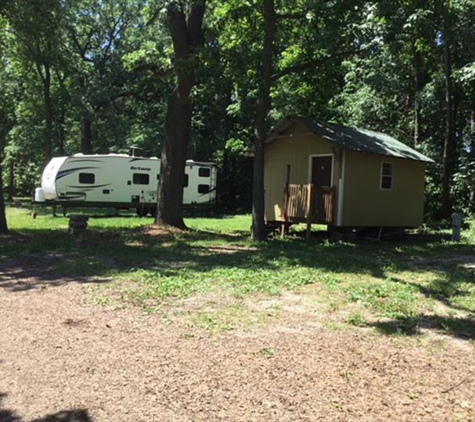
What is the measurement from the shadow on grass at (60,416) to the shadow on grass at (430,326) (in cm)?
306

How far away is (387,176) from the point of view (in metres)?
14.8

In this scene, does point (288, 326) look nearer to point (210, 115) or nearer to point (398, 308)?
point (398, 308)

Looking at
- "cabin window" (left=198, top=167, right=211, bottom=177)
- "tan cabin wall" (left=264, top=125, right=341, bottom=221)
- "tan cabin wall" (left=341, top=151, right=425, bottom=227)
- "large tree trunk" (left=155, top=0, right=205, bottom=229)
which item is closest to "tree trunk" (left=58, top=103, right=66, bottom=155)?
"cabin window" (left=198, top=167, right=211, bottom=177)

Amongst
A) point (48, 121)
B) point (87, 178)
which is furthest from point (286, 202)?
point (48, 121)

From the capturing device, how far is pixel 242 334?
16.4 ft

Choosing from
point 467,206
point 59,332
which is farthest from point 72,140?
point 59,332

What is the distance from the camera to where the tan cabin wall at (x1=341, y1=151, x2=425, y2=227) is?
13.8 m

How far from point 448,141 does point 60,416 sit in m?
18.1

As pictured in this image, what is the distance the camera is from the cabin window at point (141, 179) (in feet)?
77.2


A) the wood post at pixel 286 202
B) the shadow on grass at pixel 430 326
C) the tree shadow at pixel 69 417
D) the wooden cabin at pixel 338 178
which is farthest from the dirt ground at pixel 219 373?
the wood post at pixel 286 202

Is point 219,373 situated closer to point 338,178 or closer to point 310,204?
point 310,204

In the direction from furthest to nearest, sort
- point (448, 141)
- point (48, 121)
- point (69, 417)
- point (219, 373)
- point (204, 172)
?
point (48, 121) < point (204, 172) < point (448, 141) < point (219, 373) < point (69, 417)

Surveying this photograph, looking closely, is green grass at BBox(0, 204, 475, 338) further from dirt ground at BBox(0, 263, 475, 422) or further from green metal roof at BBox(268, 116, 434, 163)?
green metal roof at BBox(268, 116, 434, 163)

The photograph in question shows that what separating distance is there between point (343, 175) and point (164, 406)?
10.9 m
